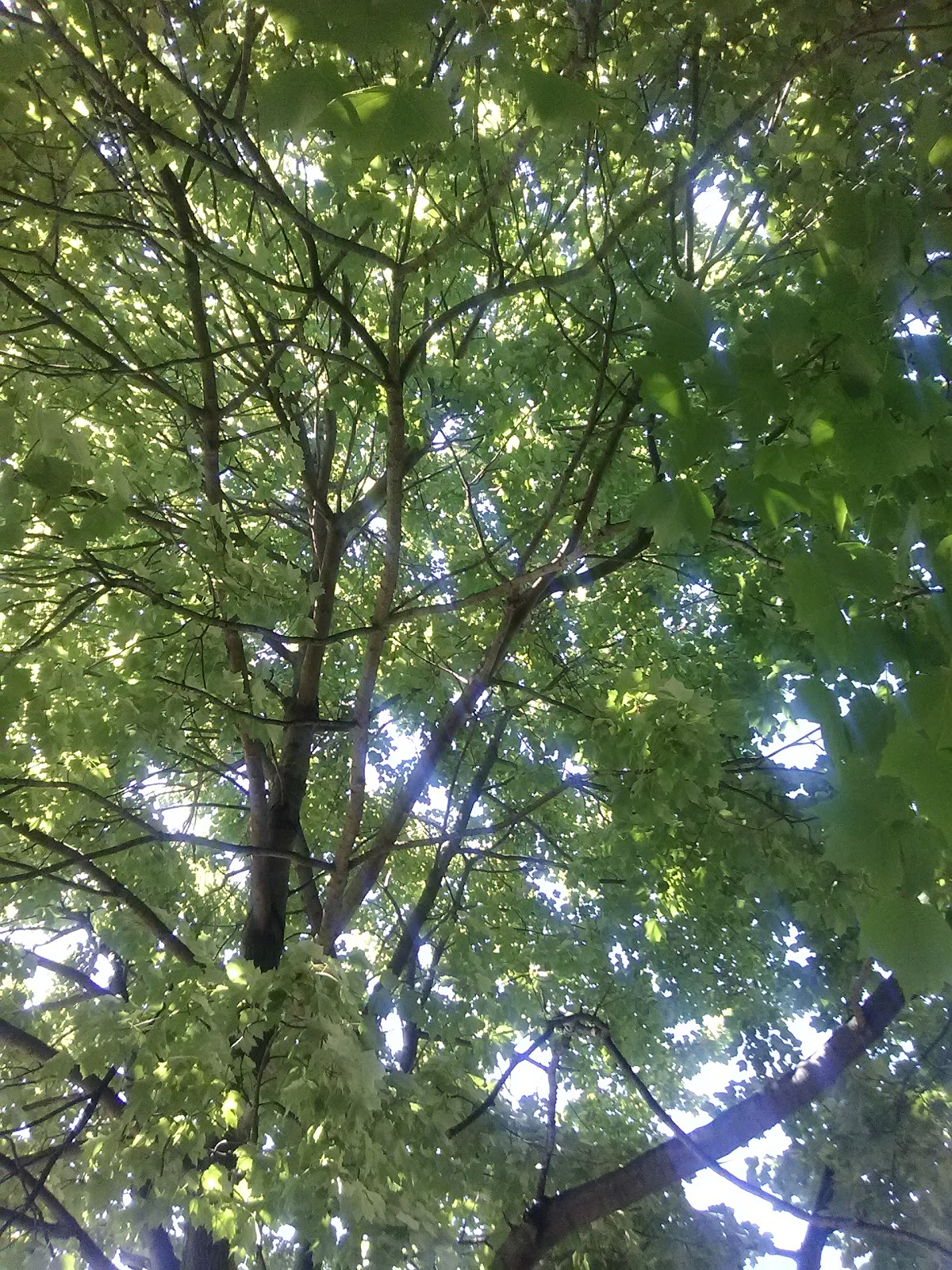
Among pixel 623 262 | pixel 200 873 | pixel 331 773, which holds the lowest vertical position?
pixel 200 873

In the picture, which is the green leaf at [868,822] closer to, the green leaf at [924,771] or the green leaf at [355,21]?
the green leaf at [924,771]

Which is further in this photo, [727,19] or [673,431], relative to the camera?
[727,19]

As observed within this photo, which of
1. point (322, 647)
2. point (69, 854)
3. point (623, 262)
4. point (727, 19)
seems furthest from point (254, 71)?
point (69, 854)

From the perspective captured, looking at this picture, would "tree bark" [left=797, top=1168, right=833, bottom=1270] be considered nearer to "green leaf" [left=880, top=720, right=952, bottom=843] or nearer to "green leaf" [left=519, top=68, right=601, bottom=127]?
"green leaf" [left=880, top=720, right=952, bottom=843]

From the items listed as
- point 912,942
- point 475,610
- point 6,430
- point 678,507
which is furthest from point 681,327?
point 475,610

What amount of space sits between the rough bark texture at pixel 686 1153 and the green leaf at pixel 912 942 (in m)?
2.79

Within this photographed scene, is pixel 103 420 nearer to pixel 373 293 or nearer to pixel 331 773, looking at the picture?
pixel 373 293

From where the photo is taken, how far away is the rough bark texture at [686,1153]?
3.30m

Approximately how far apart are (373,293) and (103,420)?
171 cm

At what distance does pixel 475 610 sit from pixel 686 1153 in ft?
9.98

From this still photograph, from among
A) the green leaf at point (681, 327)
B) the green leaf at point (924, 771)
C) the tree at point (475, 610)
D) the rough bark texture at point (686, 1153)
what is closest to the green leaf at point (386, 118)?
the tree at point (475, 610)

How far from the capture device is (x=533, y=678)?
15.8 feet

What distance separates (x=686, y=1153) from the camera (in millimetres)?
3436

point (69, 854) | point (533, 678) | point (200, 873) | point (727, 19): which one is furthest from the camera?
point (200, 873)
